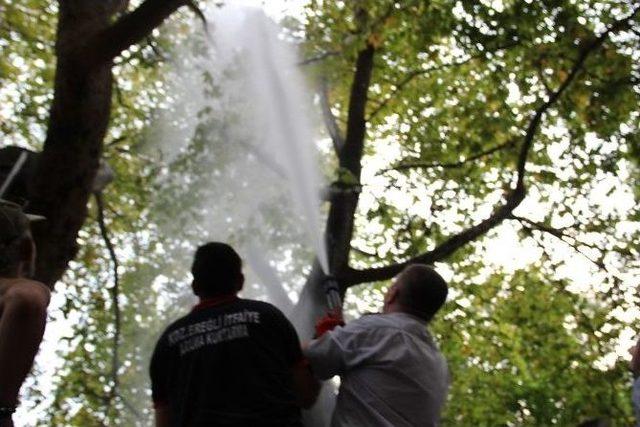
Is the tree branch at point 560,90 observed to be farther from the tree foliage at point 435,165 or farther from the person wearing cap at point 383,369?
the person wearing cap at point 383,369

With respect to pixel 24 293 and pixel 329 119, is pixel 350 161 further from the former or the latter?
pixel 24 293

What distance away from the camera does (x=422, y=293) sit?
3.76m

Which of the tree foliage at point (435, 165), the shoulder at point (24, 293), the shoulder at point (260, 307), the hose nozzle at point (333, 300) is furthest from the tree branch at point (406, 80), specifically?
the shoulder at point (24, 293)

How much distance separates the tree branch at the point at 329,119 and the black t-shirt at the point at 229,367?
6.90 metres

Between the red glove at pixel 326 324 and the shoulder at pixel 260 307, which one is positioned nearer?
Answer: the shoulder at pixel 260 307

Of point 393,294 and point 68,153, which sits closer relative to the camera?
point 393,294

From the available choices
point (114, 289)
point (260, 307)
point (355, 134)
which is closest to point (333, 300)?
point (260, 307)

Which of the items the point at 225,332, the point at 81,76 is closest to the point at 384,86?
the point at 81,76

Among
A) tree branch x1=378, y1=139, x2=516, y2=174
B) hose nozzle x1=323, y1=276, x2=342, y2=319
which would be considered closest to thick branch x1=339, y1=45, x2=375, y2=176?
tree branch x1=378, y1=139, x2=516, y2=174

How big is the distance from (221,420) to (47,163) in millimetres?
2872

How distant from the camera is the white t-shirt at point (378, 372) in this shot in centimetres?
352

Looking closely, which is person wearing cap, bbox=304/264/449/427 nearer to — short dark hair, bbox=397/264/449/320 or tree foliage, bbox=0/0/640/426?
short dark hair, bbox=397/264/449/320

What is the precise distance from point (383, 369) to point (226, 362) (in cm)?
71

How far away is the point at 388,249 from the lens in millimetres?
11016
